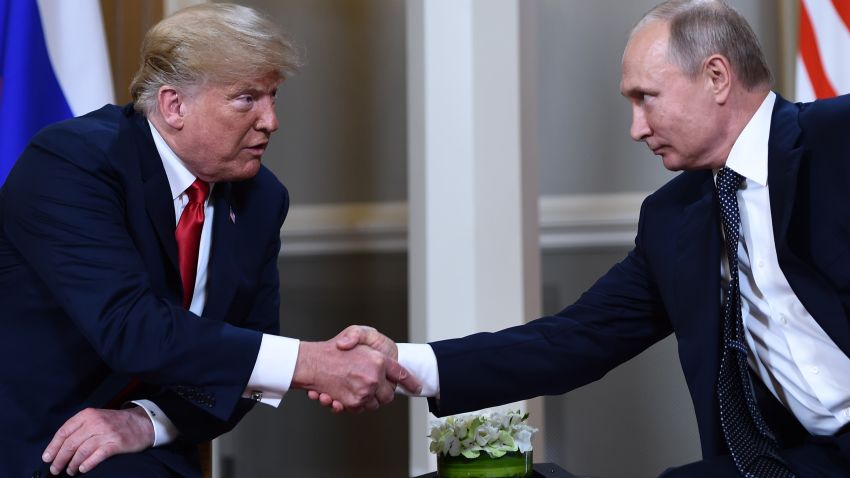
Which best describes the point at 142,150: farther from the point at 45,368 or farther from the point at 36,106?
the point at 36,106

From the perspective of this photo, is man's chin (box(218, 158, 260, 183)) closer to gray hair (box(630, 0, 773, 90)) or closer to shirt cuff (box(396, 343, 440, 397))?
shirt cuff (box(396, 343, 440, 397))

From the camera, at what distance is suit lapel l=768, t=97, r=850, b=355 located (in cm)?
187

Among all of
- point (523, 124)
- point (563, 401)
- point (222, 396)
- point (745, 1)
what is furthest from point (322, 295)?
point (222, 396)

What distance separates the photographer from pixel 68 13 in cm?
306

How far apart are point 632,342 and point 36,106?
5.81 ft

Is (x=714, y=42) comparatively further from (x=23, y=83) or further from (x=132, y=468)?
(x=23, y=83)

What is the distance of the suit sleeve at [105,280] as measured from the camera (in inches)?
75.2

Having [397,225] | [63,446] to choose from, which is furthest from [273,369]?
[397,225]

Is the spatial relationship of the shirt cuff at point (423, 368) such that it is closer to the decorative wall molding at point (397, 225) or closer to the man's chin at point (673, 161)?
the man's chin at point (673, 161)

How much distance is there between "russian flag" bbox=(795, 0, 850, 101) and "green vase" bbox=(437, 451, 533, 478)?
1685mm

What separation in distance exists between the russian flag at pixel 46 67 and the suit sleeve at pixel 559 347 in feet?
4.58

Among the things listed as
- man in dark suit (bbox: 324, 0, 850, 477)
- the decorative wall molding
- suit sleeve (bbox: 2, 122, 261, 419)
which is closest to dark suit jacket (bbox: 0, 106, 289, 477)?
suit sleeve (bbox: 2, 122, 261, 419)

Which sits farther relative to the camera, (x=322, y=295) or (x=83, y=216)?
(x=322, y=295)

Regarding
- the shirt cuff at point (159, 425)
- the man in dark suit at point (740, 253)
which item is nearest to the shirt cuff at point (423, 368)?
the man in dark suit at point (740, 253)
